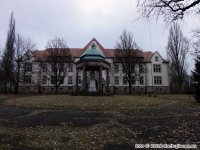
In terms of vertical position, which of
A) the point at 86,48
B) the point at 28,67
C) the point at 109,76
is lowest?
the point at 109,76

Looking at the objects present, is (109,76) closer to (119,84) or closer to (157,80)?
(119,84)

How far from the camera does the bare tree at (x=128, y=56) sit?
52594mm

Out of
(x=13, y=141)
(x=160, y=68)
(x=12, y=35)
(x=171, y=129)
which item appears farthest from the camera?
(x=160, y=68)

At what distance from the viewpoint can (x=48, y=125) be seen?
1162 cm

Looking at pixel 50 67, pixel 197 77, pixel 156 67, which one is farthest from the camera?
pixel 156 67

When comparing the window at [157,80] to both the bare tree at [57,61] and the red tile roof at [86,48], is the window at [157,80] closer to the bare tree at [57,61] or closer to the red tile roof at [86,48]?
the red tile roof at [86,48]

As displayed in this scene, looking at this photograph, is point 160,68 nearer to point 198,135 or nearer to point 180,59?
point 180,59

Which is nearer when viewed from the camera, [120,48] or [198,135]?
[198,135]

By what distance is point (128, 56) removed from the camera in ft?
174

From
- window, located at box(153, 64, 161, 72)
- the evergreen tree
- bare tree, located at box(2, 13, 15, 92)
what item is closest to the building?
window, located at box(153, 64, 161, 72)

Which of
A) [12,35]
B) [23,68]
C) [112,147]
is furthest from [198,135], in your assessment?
[12,35]

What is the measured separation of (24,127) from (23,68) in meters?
45.6

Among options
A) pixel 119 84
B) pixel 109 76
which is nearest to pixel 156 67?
pixel 119 84

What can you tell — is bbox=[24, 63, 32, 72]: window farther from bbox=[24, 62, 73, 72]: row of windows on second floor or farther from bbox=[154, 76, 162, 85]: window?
bbox=[154, 76, 162, 85]: window
